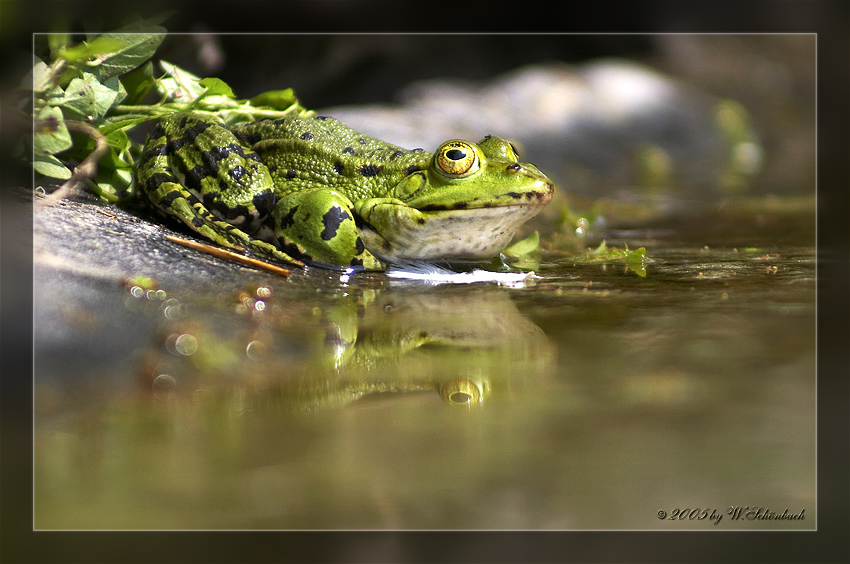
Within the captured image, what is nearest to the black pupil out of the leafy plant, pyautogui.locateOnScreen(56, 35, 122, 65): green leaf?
the leafy plant

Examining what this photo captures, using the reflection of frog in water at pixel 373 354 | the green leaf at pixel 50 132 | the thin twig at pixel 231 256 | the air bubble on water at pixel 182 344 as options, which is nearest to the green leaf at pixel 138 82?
the green leaf at pixel 50 132

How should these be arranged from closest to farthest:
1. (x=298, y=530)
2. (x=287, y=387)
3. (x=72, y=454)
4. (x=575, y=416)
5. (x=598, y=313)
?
1. (x=298, y=530)
2. (x=72, y=454)
3. (x=575, y=416)
4. (x=287, y=387)
5. (x=598, y=313)

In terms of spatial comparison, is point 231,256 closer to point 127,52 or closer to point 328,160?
point 328,160

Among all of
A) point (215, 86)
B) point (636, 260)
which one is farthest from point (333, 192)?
point (636, 260)

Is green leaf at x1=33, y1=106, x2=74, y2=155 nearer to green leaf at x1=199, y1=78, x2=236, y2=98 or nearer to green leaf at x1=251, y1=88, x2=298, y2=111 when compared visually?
green leaf at x1=199, y1=78, x2=236, y2=98

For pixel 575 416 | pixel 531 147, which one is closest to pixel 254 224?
pixel 575 416

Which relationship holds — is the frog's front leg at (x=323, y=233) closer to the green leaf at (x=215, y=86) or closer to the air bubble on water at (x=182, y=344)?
the air bubble on water at (x=182, y=344)
